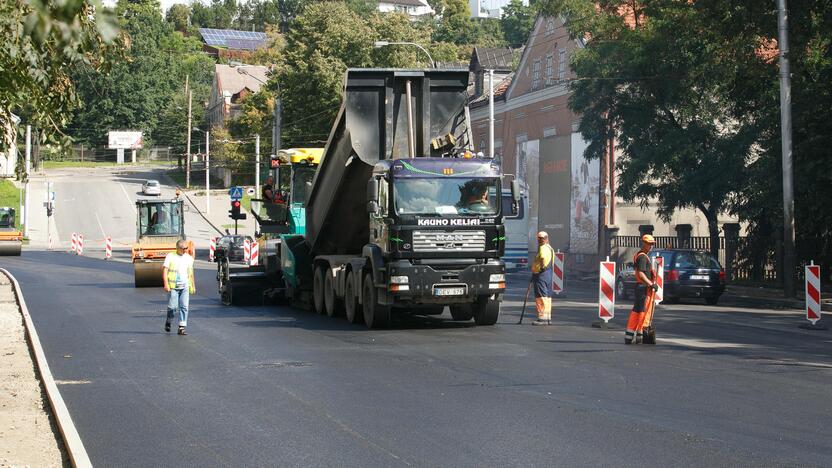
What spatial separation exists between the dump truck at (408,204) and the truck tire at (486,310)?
0.02 meters

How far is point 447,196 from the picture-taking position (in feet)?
63.5

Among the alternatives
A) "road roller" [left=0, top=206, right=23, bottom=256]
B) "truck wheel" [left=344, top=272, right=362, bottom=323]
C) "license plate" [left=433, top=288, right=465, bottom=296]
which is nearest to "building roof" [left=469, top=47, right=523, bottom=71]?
"road roller" [left=0, top=206, right=23, bottom=256]

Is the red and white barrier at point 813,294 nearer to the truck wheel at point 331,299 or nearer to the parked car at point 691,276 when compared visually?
the parked car at point 691,276

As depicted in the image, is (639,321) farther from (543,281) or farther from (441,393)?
Answer: (441,393)

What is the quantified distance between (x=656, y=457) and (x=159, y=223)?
32059 mm

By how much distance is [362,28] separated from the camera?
69375 mm

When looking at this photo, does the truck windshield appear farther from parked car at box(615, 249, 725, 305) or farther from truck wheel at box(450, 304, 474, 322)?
parked car at box(615, 249, 725, 305)

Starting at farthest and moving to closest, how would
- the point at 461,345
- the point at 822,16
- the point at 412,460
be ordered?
the point at 822,16, the point at 461,345, the point at 412,460

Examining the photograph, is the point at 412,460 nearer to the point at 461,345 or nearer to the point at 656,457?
the point at 656,457

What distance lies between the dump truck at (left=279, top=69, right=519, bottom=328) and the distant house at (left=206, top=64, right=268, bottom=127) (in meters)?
105

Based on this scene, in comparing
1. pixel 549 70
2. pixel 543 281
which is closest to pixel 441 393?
pixel 543 281

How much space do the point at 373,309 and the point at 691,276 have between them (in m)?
13.0

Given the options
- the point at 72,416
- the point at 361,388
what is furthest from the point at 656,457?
the point at 72,416

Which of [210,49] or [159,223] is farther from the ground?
[210,49]
